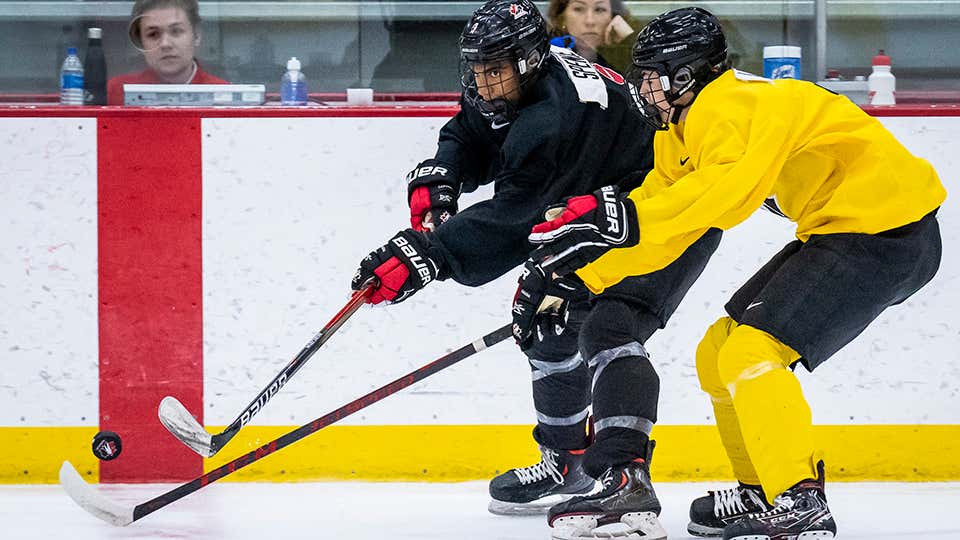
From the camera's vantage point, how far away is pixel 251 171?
3518 mm

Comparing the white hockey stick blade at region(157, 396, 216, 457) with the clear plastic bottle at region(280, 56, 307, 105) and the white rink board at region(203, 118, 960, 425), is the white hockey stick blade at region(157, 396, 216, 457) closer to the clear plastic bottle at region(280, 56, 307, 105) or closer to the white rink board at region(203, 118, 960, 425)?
the white rink board at region(203, 118, 960, 425)

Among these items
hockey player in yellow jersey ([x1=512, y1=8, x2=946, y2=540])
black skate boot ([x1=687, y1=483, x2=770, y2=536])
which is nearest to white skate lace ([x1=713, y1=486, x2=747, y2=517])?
black skate boot ([x1=687, y1=483, x2=770, y2=536])

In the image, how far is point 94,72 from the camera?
12.1 ft

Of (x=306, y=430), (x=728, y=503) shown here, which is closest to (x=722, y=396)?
(x=728, y=503)

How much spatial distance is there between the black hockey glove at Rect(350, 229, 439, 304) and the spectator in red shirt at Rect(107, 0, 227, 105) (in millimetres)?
1101

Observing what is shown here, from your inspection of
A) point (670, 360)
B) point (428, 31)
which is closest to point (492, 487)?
point (670, 360)

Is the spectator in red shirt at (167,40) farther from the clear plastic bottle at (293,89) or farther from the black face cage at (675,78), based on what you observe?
the black face cage at (675,78)

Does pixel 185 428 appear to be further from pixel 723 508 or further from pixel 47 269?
pixel 723 508

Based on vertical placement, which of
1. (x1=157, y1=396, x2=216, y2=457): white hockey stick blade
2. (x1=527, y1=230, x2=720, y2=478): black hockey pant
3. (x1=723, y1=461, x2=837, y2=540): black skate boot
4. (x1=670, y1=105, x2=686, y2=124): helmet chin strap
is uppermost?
(x1=670, y1=105, x2=686, y2=124): helmet chin strap

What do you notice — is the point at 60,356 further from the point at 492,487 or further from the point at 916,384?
the point at 916,384

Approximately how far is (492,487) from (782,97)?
3.92ft

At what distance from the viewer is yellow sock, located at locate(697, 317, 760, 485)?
2.73 meters

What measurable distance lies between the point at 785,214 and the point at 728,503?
61cm

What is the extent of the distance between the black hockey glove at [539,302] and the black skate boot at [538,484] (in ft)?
0.95
